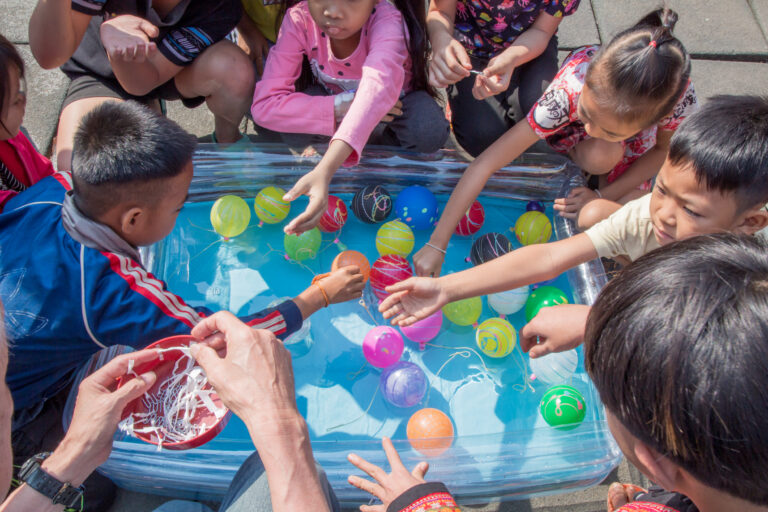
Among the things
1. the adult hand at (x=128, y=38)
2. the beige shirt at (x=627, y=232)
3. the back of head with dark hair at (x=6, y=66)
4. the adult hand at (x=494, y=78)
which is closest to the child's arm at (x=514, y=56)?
the adult hand at (x=494, y=78)

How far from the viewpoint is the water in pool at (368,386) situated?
67.0 inches

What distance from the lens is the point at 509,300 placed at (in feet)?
6.89

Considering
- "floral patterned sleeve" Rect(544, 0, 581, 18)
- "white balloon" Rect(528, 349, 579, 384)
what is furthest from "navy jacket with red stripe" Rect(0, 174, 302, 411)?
"floral patterned sleeve" Rect(544, 0, 581, 18)

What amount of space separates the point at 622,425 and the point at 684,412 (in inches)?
5.8

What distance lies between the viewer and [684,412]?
2.61 feet

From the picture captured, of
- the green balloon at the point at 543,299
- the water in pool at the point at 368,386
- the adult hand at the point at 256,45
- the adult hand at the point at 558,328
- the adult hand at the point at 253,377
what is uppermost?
the adult hand at the point at 256,45

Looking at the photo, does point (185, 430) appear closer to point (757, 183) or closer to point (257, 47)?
point (757, 183)

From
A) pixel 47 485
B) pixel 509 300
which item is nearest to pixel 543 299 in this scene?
pixel 509 300

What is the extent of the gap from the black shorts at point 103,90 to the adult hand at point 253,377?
4.80ft

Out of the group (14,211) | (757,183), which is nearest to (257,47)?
(14,211)

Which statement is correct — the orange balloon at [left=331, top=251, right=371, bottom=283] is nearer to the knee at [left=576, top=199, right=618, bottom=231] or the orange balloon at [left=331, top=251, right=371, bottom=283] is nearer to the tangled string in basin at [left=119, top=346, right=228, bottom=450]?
the tangled string in basin at [left=119, top=346, right=228, bottom=450]

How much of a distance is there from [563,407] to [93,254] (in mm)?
1507

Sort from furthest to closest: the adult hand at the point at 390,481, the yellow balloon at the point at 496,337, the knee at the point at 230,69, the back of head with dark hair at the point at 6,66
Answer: the knee at the point at 230,69, the yellow balloon at the point at 496,337, the back of head with dark hair at the point at 6,66, the adult hand at the point at 390,481

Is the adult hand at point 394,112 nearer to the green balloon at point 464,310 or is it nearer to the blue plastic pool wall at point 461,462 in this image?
the green balloon at point 464,310
